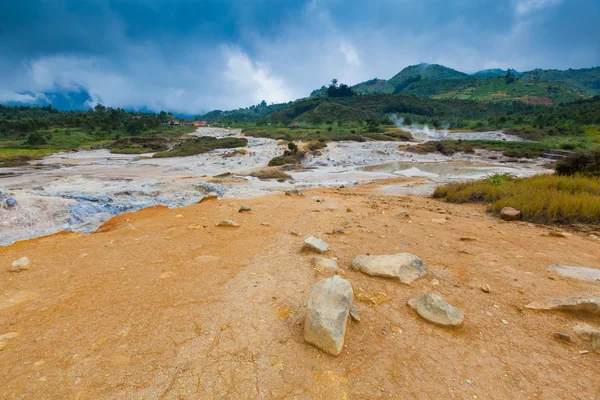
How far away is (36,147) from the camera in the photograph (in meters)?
33.2

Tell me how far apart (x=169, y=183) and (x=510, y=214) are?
1191 cm

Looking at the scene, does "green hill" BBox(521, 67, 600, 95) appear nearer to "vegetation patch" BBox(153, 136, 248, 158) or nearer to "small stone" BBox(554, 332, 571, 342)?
"vegetation patch" BBox(153, 136, 248, 158)

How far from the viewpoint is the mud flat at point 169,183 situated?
7289 mm

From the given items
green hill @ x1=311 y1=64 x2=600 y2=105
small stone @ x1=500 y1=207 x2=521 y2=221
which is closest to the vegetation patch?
small stone @ x1=500 y1=207 x2=521 y2=221

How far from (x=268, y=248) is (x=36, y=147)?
1643 inches

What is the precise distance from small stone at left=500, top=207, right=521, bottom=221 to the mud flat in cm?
560

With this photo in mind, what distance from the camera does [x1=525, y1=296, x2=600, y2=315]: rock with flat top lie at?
2.89 metres

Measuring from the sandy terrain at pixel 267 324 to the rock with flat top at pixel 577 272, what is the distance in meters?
0.22

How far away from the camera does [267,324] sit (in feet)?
9.33

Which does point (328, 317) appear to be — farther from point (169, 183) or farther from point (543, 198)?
point (169, 183)

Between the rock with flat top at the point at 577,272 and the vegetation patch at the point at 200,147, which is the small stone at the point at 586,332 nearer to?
the rock with flat top at the point at 577,272

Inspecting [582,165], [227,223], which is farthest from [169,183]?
[582,165]

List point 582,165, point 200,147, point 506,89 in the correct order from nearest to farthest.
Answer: point 582,165
point 200,147
point 506,89

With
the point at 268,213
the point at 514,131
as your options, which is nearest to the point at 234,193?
the point at 268,213
